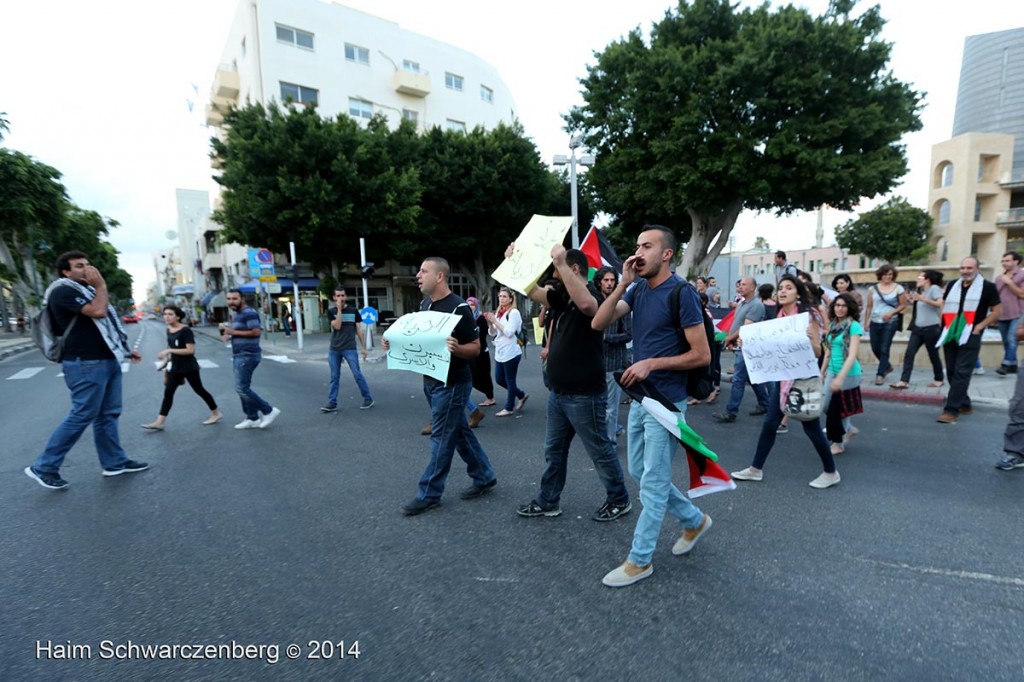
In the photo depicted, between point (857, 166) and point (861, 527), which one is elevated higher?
point (857, 166)

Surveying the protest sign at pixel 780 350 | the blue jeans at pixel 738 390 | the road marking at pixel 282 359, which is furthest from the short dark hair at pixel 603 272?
the road marking at pixel 282 359

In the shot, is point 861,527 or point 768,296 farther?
point 768,296

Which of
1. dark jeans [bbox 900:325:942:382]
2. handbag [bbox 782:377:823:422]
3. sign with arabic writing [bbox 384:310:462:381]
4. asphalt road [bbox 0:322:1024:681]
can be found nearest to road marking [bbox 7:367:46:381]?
asphalt road [bbox 0:322:1024:681]

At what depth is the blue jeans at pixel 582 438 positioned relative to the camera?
3301 millimetres

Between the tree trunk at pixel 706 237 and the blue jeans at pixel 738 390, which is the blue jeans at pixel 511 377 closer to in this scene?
the blue jeans at pixel 738 390

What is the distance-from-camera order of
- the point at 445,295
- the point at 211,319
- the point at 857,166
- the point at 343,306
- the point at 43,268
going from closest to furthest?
the point at 445,295 < the point at 343,306 < the point at 857,166 < the point at 43,268 < the point at 211,319

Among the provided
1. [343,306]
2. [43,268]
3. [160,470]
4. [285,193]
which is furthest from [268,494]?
[43,268]

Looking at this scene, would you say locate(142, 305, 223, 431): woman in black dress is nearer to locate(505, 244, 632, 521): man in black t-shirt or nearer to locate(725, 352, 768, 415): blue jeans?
locate(505, 244, 632, 521): man in black t-shirt

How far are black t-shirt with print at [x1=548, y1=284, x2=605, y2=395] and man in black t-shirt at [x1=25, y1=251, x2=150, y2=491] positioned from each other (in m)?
4.09

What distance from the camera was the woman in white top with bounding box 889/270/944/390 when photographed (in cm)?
720

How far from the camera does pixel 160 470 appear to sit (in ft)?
16.0

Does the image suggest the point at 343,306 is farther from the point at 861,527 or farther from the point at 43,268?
the point at 43,268

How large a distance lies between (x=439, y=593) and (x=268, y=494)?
224 cm

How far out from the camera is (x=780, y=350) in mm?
3996
